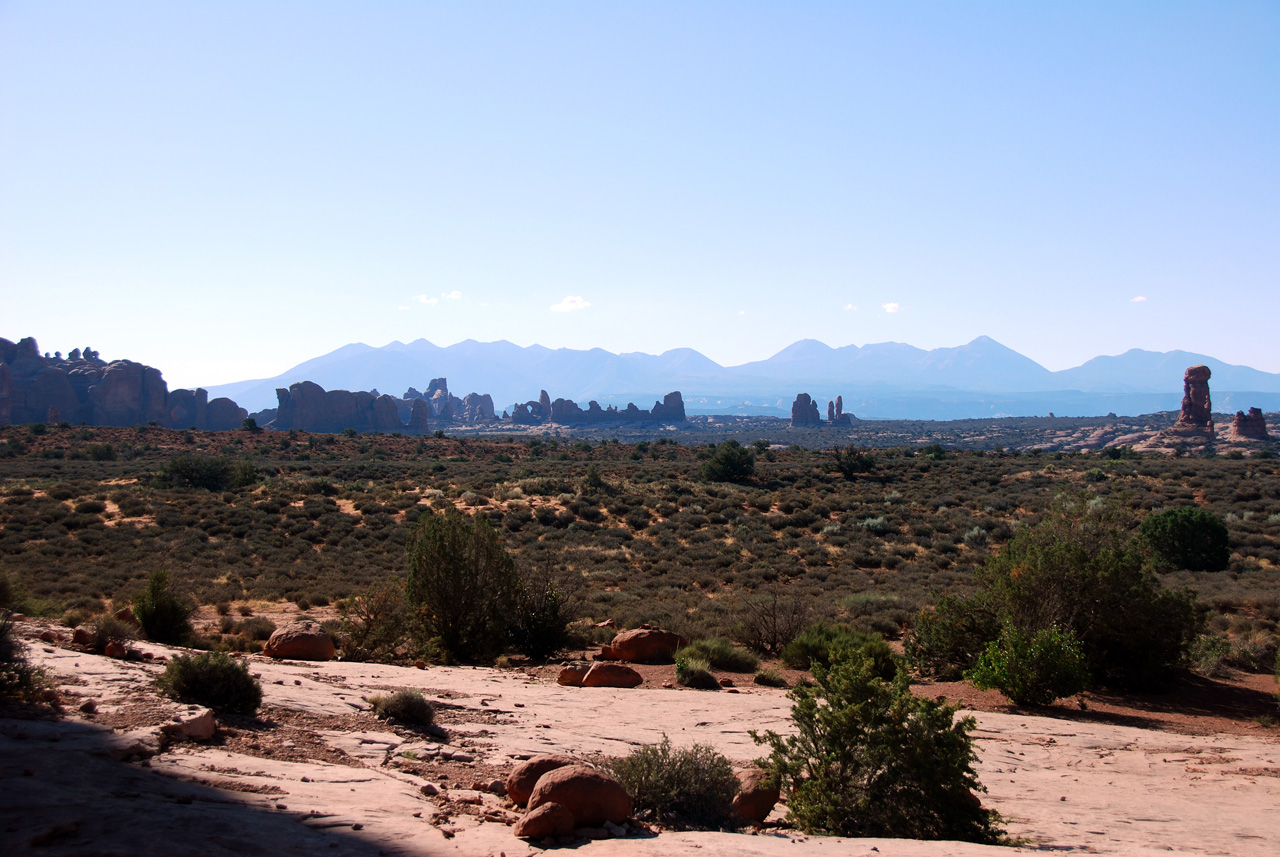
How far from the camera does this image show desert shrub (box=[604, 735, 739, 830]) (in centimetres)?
526

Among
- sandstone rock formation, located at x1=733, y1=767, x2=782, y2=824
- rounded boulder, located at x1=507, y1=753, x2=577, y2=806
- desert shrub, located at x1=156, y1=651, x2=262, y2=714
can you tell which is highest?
desert shrub, located at x1=156, y1=651, x2=262, y2=714

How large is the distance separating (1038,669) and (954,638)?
190cm

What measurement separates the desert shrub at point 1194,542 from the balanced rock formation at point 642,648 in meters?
18.1

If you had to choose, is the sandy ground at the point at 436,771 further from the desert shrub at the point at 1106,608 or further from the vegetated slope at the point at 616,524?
the vegetated slope at the point at 616,524

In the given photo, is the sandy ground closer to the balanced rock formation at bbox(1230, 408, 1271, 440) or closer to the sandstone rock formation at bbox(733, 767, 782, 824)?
the sandstone rock formation at bbox(733, 767, 782, 824)

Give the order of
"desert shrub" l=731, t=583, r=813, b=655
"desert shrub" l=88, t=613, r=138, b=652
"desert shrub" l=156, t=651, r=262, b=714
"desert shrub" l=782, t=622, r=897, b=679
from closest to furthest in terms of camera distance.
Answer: "desert shrub" l=156, t=651, r=262, b=714 → "desert shrub" l=88, t=613, r=138, b=652 → "desert shrub" l=782, t=622, r=897, b=679 → "desert shrub" l=731, t=583, r=813, b=655

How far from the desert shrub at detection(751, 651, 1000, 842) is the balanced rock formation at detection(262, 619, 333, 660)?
808 centimetres

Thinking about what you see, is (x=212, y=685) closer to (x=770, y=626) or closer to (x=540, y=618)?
(x=540, y=618)

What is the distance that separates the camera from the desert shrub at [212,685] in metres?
6.46

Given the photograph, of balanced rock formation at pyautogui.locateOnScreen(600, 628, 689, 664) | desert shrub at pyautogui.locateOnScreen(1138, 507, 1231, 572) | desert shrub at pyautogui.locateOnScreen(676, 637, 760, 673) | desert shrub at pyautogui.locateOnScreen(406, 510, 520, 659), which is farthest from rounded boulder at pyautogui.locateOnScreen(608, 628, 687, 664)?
desert shrub at pyautogui.locateOnScreen(1138, 507, 1231, 572)

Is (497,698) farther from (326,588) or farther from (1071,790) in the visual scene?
(326,588)

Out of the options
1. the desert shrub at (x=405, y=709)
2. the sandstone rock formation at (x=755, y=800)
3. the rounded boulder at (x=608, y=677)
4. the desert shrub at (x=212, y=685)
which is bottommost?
the rounded boulder at (x=608, y=677)

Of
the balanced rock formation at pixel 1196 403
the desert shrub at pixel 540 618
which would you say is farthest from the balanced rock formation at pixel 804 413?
the desert shrub at pixel 540 618

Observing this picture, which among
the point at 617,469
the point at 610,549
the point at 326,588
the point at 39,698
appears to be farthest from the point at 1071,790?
the point at 617,469
